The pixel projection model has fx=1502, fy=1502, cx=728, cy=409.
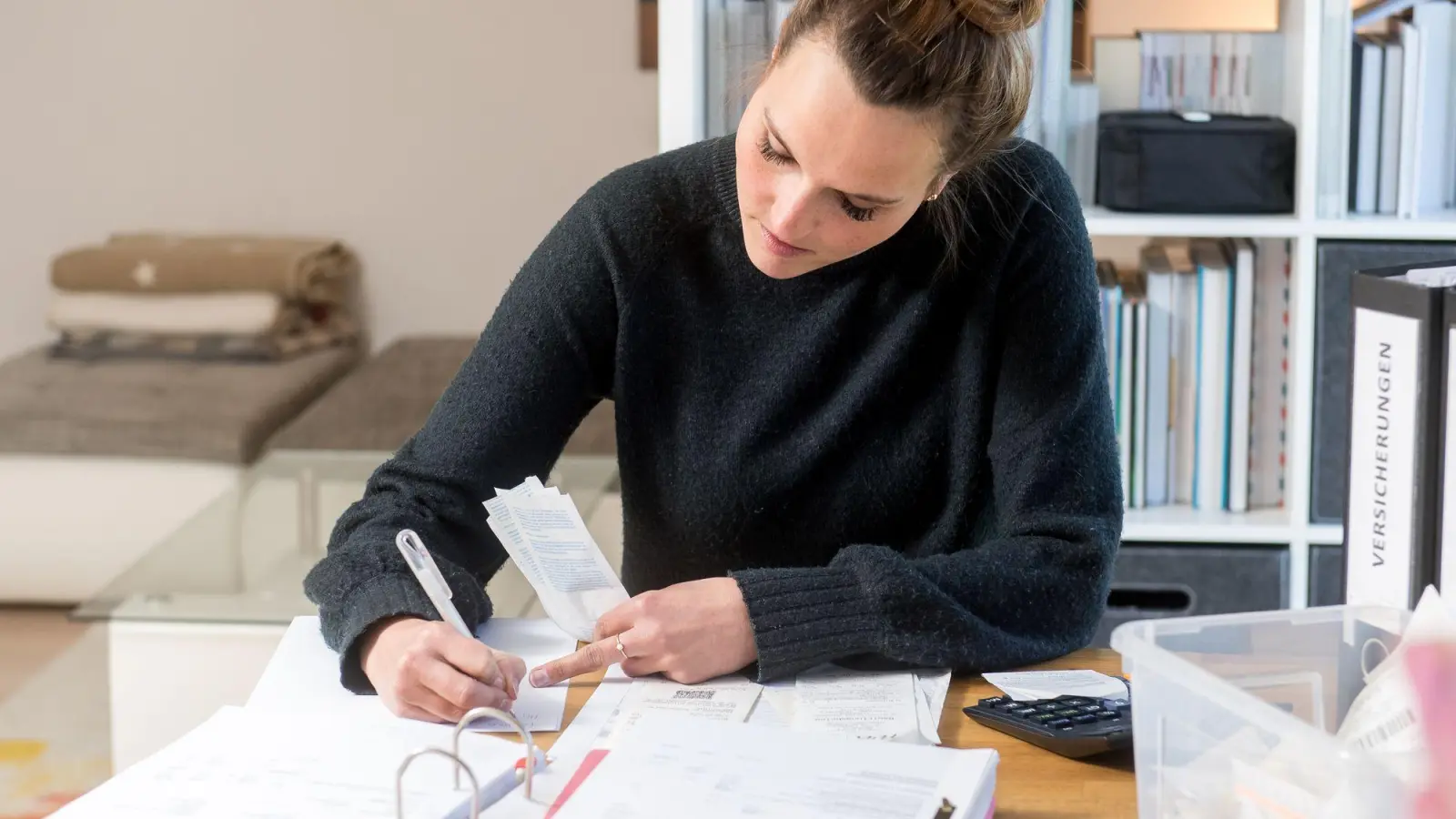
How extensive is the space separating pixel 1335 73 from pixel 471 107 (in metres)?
2.39

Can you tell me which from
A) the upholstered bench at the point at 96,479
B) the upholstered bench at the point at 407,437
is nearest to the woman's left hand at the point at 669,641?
the upholstered bench at the point at 407,437

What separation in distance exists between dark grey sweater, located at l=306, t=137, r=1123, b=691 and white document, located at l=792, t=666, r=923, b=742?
0.18 meters

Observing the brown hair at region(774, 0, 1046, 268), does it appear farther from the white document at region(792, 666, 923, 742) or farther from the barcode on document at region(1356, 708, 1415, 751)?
the barcode on document at region(1356, 708, 1415, 751)

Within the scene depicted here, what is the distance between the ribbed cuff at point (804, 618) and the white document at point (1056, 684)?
9cm

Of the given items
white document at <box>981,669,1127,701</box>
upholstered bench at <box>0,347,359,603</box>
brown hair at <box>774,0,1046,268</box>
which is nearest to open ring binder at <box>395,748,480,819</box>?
white document at <box>981,669,1127,701</box>

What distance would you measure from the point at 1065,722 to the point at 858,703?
0.12 m

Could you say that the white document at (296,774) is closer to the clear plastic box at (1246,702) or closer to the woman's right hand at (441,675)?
the woman's right hand at (441,675)

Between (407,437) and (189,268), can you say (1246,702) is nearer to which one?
(407,437)

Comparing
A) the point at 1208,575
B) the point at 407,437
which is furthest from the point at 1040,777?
the point at 407,437

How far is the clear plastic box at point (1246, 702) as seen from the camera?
1.92ft

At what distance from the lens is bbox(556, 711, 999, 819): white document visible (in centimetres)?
70

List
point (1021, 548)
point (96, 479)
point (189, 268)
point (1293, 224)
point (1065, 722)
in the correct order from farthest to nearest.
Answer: point (189, 268), point (96, 479), point (1293, 224), point (1021, 548), point (1065, 722)

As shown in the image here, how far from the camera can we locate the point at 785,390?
47.0 inches

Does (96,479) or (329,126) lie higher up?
(329,126)
